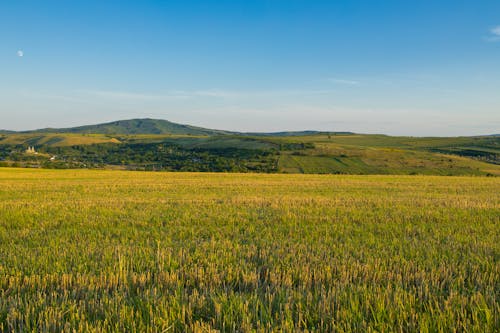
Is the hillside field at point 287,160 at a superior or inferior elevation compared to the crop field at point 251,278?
inferior

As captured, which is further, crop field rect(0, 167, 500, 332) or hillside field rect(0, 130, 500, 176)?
hillside field rect(0, 130, 500, 176)

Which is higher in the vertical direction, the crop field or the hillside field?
the crop field

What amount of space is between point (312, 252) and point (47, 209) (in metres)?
11.0

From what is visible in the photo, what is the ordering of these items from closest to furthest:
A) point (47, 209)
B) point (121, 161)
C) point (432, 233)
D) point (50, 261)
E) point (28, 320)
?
1. point (28, 320)
2. point (50, 261)
3. point (432, 233)
4. point (47, 209)
5. point (121, 161)

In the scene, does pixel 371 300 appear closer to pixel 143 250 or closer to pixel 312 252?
pixel 312 252

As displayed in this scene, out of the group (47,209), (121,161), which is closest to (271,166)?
(121,161)

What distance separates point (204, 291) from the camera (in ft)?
13.8

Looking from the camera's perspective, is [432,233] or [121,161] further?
[121,161]

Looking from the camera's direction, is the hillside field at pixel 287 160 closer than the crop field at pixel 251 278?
No

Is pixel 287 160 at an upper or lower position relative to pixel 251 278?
lower

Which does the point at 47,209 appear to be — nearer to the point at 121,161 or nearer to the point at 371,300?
the point at 371,300

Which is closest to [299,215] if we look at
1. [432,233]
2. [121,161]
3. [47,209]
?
[432,233]

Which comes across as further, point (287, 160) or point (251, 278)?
point (287, 160)

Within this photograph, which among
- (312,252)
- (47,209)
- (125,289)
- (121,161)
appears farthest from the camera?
(121,161)
